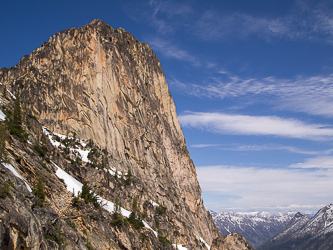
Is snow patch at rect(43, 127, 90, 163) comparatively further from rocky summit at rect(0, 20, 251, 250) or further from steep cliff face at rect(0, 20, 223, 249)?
steep cliff face at rect(0, 20, 223, 249)

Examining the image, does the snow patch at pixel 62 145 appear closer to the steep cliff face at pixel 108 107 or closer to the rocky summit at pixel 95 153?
the rocky summit at pixel 95 153

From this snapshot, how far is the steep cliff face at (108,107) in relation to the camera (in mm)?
70375

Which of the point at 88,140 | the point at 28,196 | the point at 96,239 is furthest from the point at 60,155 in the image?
the point at 28,196

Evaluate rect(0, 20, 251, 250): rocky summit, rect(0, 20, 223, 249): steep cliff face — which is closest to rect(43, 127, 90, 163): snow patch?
rect(0, 20, 251, 250): rocky summit

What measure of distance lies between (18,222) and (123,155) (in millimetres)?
58608

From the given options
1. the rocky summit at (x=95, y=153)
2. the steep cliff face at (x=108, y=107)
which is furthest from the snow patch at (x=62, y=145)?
the steep cliff face at (x=108, y=107)

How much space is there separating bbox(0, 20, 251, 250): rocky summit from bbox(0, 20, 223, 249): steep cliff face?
28 centimetres

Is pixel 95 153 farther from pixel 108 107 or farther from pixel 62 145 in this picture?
pixel 108 107

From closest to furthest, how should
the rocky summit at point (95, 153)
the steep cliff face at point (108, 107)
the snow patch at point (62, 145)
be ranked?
the rocky summit at point (95, 153) → the snow patch at point (62, 145) → the steep cliff face at point (108, 107)

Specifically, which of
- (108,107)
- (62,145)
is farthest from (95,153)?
(108,107)

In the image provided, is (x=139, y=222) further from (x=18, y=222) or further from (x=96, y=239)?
(x=18, y=222)

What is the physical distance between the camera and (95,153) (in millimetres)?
66312

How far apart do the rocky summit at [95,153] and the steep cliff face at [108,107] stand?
281 millimetres

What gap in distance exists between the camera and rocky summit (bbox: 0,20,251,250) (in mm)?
29141
